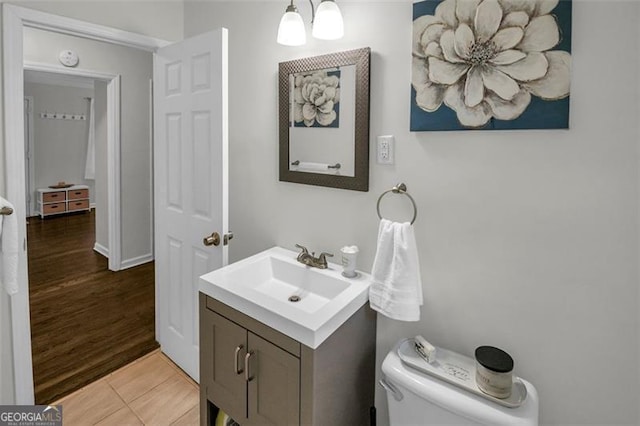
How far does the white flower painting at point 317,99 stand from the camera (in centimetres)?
158

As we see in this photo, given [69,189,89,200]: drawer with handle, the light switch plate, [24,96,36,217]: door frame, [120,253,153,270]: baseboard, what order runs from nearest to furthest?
the light switch plate, [120,253,153,270]: baseboard, [24,96,36,217]: door frame, [69,189,89,200]: drawer with handle

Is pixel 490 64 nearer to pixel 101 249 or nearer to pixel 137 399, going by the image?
pixel 137 399

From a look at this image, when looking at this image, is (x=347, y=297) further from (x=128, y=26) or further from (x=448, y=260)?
(x=128, y=26)

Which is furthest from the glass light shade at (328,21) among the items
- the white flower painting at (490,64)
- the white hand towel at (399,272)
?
the white hand towel at (399,272)

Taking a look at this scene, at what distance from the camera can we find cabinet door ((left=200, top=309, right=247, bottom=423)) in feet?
4.55

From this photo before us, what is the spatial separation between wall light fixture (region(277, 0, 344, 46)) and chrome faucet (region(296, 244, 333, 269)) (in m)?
0.92

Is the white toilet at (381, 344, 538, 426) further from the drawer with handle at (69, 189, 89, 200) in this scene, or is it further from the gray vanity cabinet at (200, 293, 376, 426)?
the drawer with handle at (69, 189, 89, 200)

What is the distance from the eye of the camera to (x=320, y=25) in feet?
4.69

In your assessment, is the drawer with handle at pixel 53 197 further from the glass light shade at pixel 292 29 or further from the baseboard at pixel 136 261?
the glass light shade at pixel 292 29

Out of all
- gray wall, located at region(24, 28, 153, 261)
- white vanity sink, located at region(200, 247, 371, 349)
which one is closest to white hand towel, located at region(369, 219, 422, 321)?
white vanity sink, located at region(200, 247, 371, 349)

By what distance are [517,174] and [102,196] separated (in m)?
4.40

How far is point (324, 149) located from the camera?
1.65 meters

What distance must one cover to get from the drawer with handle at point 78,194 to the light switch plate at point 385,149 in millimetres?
7090

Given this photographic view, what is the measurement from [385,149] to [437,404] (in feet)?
3.05
